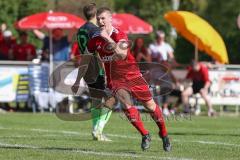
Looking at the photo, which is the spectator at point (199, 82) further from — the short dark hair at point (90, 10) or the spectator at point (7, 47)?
the short dark hair at point (90, 10)

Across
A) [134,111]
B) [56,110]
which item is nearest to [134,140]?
[134,111]

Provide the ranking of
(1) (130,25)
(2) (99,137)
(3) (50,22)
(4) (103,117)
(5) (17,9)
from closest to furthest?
(2) (99,137) < (4) (103,117) < (3) (50,22) < (1) (130,25) < (5) (17,9)

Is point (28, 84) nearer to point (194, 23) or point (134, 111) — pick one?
point (194, 23)

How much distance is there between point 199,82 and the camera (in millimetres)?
20719

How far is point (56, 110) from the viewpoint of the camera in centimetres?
2050

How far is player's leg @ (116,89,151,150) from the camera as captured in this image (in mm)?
10242

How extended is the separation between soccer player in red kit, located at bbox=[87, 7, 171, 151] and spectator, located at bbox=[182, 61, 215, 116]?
1035 centimetres

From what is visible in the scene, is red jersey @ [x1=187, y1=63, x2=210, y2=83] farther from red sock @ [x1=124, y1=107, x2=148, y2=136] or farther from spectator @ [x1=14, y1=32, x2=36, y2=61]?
red sock @ [x1=124, y1=107, x2=148, y2=136]

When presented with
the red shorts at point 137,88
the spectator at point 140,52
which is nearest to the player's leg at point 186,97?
the spectator at point 140,52

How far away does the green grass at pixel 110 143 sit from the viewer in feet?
32.0

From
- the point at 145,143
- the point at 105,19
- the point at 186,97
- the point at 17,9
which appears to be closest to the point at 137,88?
the point at 145,143

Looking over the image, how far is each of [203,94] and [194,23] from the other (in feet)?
6.03

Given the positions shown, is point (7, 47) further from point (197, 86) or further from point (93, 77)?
point (93, 77)

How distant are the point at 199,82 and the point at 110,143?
951cm
